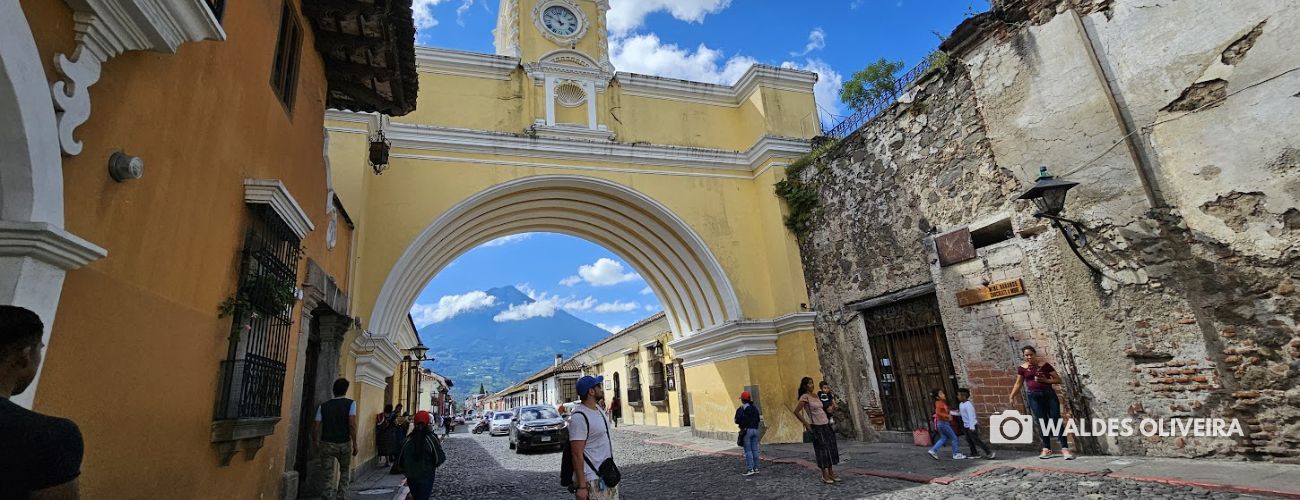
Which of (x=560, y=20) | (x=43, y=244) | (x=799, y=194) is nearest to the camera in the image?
(x=43, y=244)

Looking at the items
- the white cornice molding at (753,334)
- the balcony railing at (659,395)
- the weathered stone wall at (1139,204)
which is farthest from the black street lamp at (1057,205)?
the balcony railing at (659,395)

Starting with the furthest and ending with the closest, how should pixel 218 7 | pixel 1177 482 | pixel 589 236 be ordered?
pixel 589 236, pixel 1177 482, pixel 218 7

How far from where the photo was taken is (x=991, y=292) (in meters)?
7.41

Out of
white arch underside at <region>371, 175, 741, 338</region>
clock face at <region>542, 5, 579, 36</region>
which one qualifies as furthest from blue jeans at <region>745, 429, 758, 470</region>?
clock face at <region>542, 5, 579, 36</region>

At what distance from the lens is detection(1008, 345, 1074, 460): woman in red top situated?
6.04 m

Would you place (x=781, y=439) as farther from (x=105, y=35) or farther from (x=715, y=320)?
(x=105, y=35)

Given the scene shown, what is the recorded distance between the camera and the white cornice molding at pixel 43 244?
6.24ft

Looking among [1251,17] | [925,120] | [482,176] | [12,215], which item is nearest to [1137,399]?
[1251,17]

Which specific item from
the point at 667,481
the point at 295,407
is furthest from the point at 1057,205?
the point at 295,407

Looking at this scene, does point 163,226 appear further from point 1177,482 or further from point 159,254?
point 1177,482

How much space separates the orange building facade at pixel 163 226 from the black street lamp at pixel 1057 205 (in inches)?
259

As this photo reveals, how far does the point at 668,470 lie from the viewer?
8.22 m

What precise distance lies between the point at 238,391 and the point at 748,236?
32.6 feet

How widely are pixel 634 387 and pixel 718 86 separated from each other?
43.8 ft
